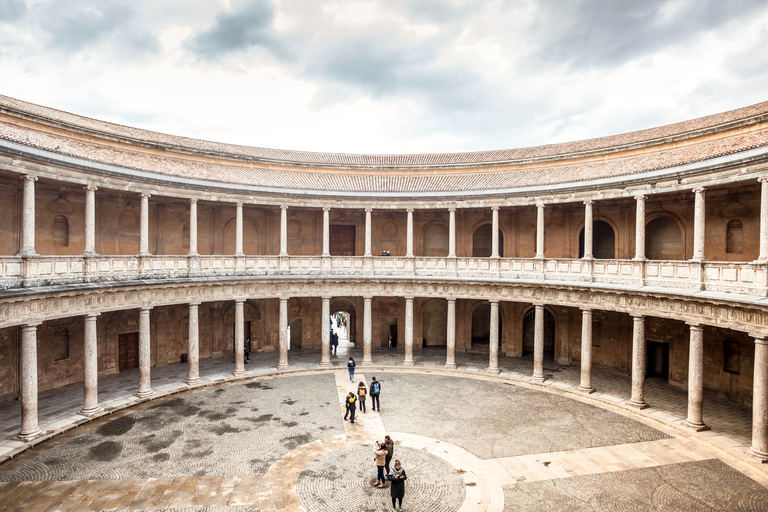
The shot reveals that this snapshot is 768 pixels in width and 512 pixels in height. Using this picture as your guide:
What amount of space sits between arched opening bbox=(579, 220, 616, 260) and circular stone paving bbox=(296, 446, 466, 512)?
18.0 m

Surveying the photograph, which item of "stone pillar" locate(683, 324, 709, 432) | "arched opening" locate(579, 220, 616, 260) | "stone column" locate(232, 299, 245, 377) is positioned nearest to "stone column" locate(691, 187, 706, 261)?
"stone pillar" locate(683, 324, 709, 432)

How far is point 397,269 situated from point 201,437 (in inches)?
565

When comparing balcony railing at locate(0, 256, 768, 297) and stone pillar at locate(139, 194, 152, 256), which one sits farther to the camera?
stone pillar at locate(139, 194, 152, 256)

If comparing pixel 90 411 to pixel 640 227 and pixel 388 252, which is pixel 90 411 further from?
pixel 640 227

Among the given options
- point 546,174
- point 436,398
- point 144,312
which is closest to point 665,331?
point 546,174

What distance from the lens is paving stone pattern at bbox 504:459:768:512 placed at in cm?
1227

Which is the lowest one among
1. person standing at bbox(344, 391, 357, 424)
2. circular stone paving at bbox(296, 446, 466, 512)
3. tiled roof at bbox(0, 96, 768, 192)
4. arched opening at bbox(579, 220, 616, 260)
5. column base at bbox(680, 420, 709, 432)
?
circular stone paving at bbox(296, 446, 466, 512)

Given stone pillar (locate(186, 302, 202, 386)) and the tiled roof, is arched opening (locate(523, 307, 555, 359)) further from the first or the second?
stone pillar (locate(186, 302, 202, 386))

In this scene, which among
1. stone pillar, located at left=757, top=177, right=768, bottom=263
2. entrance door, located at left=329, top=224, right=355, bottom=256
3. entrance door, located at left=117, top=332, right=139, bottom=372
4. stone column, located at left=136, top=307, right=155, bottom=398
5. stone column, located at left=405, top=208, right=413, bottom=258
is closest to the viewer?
stone pillar, located at left=757, top=177, right=768, bottom=263

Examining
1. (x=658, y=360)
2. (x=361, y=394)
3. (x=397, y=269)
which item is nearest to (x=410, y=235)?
(x=397, y=269)

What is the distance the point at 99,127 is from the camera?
25359 mm

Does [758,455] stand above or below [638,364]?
below

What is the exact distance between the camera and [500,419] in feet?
60.8

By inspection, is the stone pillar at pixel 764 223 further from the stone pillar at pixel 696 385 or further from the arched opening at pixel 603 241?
the arched opening at pixel 603 241
